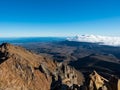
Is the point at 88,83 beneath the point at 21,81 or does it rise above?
above

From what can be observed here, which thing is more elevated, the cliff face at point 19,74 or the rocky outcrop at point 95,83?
the rocky outcrop at point 95,83

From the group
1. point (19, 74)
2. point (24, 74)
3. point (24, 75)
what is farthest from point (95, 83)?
point (24, 74)

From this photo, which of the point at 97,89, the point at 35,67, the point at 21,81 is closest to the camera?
the point at 97,89

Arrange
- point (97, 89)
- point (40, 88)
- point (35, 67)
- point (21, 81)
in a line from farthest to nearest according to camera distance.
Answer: point (35, 67) → point (40, 88) → point (21, 81) → point (97, 89)

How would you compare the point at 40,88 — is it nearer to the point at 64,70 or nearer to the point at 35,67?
the point at 35,67

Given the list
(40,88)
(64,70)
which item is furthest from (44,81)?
(64,70)

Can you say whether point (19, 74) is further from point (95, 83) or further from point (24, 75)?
point (95, 83)

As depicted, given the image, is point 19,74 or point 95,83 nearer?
point 95,83

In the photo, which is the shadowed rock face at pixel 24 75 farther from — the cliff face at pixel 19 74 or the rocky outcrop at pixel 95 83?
the rocky outcrop at pixel 95 83

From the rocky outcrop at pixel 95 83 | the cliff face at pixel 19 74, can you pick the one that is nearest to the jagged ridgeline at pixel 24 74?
the cliff face at pixel 19 74

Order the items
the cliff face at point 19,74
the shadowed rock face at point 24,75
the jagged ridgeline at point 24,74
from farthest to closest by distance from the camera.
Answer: the shadowed rock face at point 24,75 → the jagged ridgeline at point 24,74 → the cliff face at point 19,74

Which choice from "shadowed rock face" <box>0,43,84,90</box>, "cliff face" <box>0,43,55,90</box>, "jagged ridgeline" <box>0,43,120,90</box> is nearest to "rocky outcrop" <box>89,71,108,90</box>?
"jagged ridgeline" <box>0,43,120,90</box>
